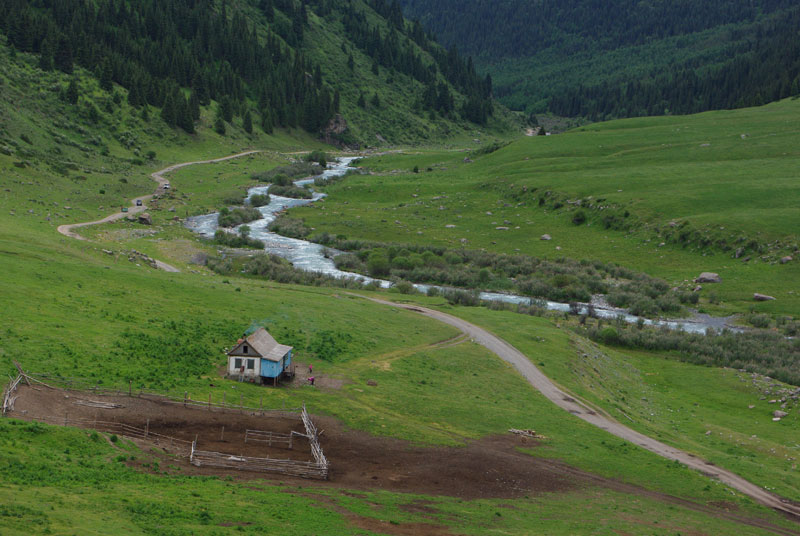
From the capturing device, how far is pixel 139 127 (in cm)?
15862

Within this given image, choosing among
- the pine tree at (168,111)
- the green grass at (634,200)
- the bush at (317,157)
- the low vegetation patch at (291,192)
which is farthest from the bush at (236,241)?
the bush at (317,157)

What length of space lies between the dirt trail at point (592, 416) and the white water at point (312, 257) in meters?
18.3

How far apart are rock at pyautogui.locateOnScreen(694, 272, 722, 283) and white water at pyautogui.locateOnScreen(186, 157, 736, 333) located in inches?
417

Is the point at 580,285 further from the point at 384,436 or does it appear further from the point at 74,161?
the point at 74,161

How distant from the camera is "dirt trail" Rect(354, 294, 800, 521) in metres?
40.1

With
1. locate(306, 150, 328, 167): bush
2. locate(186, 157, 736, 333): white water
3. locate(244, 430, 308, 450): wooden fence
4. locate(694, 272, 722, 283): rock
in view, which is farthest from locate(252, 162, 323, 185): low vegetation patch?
locate(244, 430, 308, 450): wooden fence

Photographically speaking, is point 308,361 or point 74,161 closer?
point 308,361

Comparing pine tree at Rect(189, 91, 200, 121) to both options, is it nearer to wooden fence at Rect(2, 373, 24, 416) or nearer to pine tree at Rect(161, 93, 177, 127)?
pine tree at Rect(161, 93, 177, 127)

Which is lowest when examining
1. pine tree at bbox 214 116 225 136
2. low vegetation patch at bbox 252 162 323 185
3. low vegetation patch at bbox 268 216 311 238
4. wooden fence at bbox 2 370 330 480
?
wooden fence at bbox 2 370 330 480

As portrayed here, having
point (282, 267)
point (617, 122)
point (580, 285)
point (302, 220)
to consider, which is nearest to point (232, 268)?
point (282, 267)

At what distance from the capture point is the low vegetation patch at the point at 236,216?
117m

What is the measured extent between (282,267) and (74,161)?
201 ft

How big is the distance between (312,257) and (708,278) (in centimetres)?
5652

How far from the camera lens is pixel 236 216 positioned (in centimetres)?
12062
